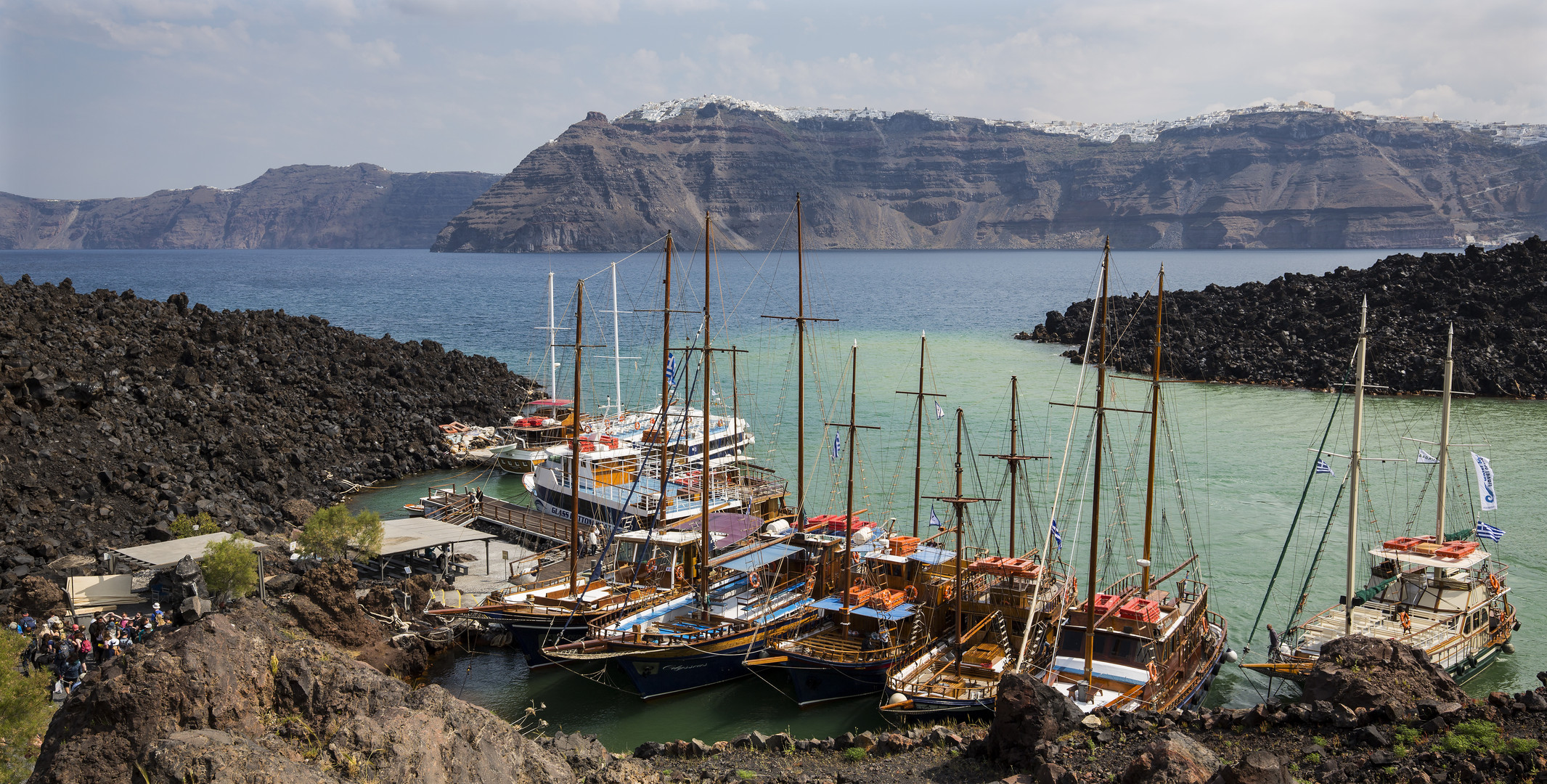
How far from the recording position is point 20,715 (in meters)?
17.2

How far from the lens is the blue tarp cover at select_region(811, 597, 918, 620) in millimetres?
26953

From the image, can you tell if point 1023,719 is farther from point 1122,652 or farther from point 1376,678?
point 1376,678

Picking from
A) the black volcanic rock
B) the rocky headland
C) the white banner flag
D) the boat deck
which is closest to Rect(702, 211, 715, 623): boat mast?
the boat deck

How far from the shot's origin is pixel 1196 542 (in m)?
39.8

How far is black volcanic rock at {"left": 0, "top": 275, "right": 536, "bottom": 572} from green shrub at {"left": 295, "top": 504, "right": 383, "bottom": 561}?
23.8 ft

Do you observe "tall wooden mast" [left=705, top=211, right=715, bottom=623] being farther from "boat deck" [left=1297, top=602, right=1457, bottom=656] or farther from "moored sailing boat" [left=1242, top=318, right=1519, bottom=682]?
"boat deck" [left=1297, top=602, right=1457, bottom=656]

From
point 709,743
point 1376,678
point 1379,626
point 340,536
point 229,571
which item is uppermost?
point 1376,678

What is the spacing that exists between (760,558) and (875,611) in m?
4.78

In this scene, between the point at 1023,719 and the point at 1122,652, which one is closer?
the point at 1023,719

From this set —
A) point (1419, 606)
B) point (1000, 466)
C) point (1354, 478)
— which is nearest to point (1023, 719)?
point (1354, 478)

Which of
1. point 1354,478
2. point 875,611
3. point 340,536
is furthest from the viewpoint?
point 340,536

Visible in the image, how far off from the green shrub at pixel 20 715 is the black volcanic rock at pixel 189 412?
53.2 feet

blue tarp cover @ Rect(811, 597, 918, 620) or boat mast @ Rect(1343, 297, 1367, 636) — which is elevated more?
boat mast @ Rect(1343, 297, 1367, 636)

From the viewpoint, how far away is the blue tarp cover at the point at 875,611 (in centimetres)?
2695
